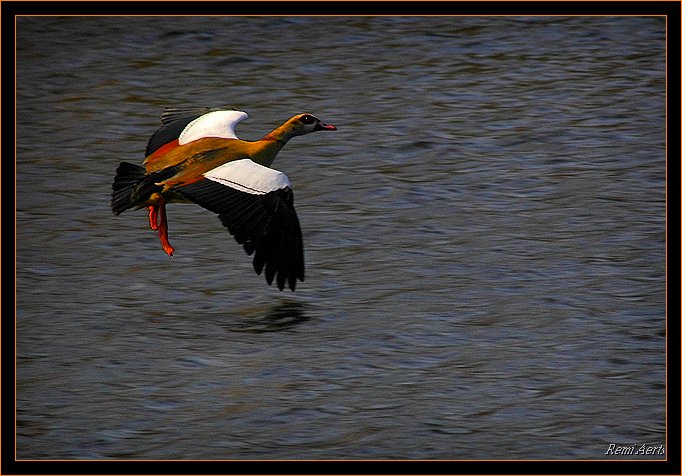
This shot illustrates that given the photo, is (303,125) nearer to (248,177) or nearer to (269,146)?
(269,146)

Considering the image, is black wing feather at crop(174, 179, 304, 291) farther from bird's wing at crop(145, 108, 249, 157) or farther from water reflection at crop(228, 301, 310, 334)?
bird's wing at crop(145, 108, 249, 157)

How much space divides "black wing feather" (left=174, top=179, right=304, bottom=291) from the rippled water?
1.18 feet

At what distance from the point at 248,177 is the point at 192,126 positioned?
4.53ft

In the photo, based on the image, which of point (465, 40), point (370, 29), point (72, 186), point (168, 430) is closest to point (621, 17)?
point (465, 40)

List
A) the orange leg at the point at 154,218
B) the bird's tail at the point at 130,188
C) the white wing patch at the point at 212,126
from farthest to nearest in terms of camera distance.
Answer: the white wing patch at the point at 212,126 → the orange leg at the point at 154,218 → the bird's tail at the point at 130,188

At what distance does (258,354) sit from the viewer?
7934mm

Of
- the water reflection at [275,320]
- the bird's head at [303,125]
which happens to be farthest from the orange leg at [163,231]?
the bird's head at [303,125]

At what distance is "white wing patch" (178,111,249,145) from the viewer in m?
9.41

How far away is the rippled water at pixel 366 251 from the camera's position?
7312mm

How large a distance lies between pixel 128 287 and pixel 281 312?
3.57ft

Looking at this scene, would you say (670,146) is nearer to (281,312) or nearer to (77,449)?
(281,312)

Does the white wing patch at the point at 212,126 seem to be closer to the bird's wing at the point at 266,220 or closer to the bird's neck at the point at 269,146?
the bird's neck at the point at 269,146
